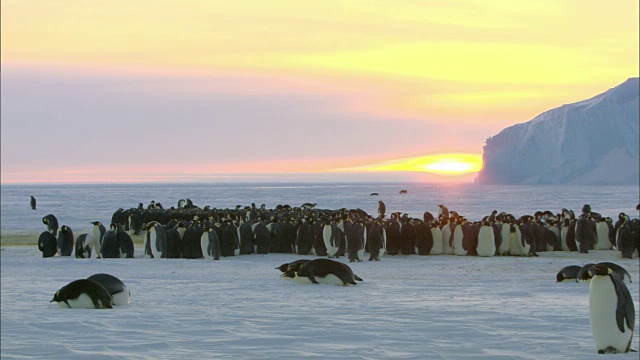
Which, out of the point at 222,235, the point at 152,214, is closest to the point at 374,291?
the point at 222,235

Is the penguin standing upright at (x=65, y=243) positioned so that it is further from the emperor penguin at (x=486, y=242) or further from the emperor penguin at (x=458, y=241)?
the emperor penguin at (x=486, y=242)

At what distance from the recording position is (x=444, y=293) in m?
9.99

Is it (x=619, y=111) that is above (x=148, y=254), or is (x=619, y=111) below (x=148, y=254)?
above

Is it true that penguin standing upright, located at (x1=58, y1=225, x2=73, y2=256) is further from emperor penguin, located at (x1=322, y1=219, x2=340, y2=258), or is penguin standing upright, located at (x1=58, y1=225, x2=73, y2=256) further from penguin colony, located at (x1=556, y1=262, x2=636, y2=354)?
penguin colony, located at (x1=556, y1=262, x2=636, y2=354)

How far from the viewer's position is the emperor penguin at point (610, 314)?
6.06 meters

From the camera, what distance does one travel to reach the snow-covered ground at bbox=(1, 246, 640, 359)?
5.98 metres

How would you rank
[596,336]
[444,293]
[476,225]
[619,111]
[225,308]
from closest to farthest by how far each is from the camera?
[596,336] → [225,308] → [444,293] → [476,225] → [619,111]

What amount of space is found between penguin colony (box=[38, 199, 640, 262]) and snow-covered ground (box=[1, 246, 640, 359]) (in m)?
3.56

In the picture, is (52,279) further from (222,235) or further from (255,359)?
(255,359)

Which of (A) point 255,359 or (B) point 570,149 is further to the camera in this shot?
(B) point 570,149

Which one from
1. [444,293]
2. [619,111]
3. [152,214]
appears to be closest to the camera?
[444,293]

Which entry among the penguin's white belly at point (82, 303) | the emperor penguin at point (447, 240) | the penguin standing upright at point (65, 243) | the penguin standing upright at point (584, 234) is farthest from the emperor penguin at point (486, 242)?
the penguin's white belly at point (82, 303)

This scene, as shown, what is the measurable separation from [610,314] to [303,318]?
262cm

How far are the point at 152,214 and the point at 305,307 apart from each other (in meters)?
18.3
